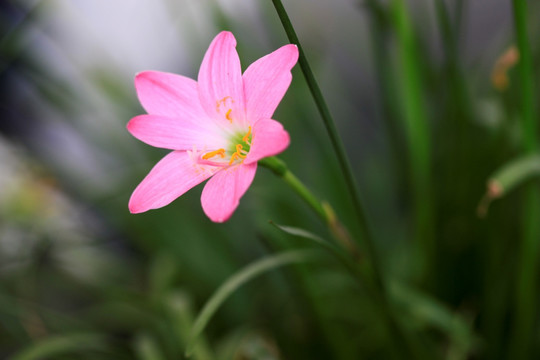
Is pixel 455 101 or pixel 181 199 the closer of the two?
pixel 455 101

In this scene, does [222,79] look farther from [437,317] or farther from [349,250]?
[437,317]

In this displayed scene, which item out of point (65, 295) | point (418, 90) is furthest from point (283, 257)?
point (65, 295)

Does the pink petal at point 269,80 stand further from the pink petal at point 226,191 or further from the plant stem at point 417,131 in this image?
the plant stem at point 417,131

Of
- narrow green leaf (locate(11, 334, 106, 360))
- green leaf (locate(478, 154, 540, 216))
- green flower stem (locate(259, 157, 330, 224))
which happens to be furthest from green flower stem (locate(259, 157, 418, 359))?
narrow green leaf (locate(11, 334, 106, 360))

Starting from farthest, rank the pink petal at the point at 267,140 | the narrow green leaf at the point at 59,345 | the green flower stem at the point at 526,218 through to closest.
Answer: the narrow green leaf at the point at 59,345 → the green flower stem at the point at 526,218 → the pink petal at the point at 267,140

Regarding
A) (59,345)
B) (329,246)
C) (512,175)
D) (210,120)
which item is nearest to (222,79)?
(210,120)

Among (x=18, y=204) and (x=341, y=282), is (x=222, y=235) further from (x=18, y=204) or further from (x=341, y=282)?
(x=18, y=204)

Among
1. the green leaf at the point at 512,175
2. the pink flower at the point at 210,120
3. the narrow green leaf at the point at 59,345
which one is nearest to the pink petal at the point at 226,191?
the pink flower at the point at 210,120

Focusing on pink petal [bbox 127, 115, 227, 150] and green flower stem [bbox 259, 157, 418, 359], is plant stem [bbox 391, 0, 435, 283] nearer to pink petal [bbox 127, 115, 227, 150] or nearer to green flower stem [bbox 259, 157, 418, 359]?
green flower stem [bbox 259, 157, 418, 359]
